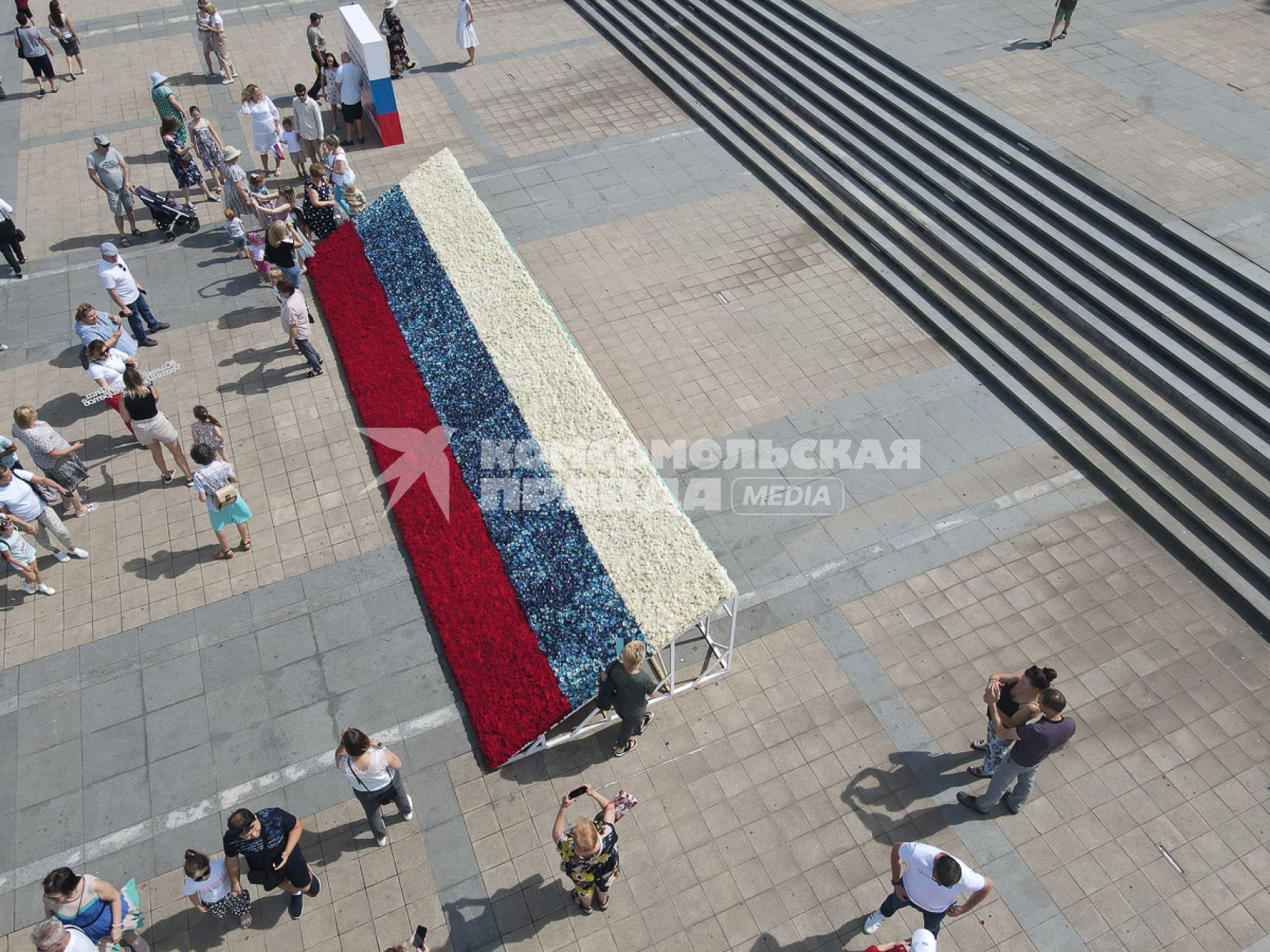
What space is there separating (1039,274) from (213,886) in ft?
38.3

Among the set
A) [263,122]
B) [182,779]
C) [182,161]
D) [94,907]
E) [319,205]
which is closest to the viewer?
[94,907]

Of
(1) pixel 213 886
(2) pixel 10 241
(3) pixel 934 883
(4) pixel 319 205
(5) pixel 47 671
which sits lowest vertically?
(5) pixel 47 671

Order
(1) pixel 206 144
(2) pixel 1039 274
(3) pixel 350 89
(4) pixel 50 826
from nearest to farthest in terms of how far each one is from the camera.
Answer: (4) pixel 50 826 → (2) pixel 1039 274 → (1) pixel 206 144 → (3) pixel 350 89

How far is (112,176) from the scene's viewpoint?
12844mm

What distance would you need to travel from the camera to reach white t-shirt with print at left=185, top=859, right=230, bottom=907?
611 centimetres

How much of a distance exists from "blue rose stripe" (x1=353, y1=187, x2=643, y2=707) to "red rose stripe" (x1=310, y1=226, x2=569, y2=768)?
14 centimetres

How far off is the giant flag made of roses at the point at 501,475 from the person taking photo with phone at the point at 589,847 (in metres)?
1.39

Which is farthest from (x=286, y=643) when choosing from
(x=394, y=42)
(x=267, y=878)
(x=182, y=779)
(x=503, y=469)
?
(x=394, y=42)

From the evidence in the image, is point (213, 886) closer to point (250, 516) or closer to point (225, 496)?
point (225, 496)

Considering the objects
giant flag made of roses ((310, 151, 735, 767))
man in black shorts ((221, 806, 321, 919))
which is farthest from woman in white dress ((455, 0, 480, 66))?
man in black shorts ((221, 806, 321, 919))

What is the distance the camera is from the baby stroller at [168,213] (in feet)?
43.8

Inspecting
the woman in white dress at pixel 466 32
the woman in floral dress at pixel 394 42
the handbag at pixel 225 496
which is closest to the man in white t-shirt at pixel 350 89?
the woman in floral dress at pixel 394 42

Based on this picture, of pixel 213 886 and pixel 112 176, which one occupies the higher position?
pixel 112 176

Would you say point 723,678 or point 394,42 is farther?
point 394,42
